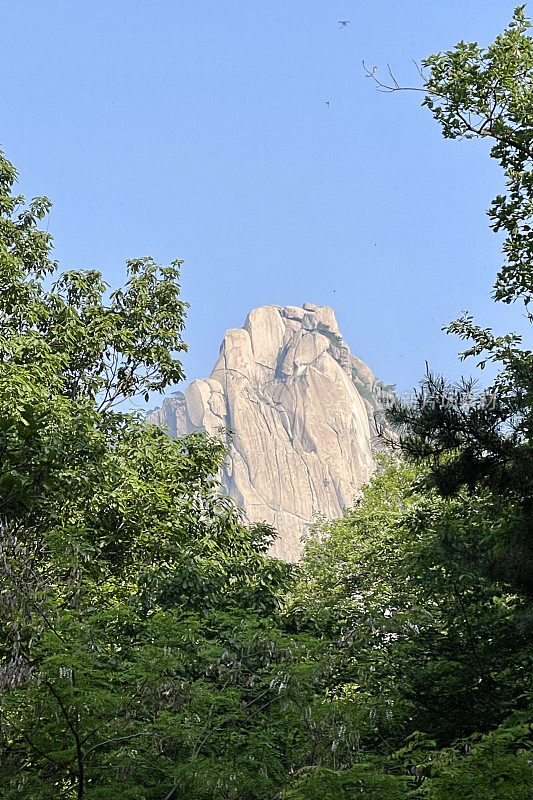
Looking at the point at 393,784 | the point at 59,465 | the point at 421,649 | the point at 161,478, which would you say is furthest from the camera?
the point at 161,478

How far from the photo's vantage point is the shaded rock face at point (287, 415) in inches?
6161

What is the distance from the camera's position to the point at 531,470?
591 centimetres

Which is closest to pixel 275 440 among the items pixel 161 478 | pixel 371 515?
pixel 371 515

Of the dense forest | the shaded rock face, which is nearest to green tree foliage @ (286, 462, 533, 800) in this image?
the dense forest

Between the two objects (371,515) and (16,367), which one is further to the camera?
(371,515)

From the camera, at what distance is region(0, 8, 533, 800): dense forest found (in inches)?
243

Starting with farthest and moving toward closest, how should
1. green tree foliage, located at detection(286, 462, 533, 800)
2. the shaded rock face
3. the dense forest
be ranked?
the shaded rock face
the dense forest
green tree foliage, located at detection(286, 462, 533, 800)

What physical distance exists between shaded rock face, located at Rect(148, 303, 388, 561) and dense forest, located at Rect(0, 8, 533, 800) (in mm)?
129566

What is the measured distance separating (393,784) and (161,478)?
31.7 feet

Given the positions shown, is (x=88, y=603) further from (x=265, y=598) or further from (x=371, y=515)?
(x=371, y=515)

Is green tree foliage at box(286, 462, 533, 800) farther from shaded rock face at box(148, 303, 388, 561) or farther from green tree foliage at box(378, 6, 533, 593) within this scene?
shaded rock face at box(148, 303, 388, 561)

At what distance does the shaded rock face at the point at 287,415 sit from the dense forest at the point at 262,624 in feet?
425

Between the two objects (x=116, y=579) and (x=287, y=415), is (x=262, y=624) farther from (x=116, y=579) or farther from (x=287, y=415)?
(x=287, y=415)

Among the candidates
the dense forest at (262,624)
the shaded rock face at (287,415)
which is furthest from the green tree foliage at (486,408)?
the shaded rock face at (287,415)
